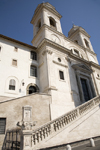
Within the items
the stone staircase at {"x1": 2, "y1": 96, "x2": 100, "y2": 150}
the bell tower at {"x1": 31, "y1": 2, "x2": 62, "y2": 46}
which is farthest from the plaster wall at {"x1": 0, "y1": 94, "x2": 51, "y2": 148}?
the bell tower at {"x1": 31, "y1": 2, "x2": 62, "y2": 46}

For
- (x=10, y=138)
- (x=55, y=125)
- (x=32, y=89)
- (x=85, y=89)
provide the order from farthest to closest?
(x=85, y=89) < (x=32, y=89) < (x=10, y=138) < (x=55, y=125)

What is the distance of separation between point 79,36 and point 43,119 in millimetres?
24984

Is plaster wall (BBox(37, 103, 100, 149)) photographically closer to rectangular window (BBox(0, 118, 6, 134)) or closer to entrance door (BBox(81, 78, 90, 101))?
rectangular window (BBox(0, 118, 6, 134))

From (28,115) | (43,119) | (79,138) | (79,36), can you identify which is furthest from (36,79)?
(79,36)

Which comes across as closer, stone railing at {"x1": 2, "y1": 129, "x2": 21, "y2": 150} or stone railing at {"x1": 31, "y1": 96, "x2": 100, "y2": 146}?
stone railing at {"x1": 31, "y1": 96, "x2": 100, "y2": 146}

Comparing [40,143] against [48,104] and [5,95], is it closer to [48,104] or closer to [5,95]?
[48,104]

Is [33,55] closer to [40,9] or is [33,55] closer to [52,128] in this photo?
[40,9]

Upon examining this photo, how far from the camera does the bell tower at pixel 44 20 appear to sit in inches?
788

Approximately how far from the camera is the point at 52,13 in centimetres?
2373

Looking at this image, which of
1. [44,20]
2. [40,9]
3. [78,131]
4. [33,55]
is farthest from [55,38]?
[78,131]

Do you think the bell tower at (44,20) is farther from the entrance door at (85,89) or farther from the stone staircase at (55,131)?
the stone staircase at (55,131)

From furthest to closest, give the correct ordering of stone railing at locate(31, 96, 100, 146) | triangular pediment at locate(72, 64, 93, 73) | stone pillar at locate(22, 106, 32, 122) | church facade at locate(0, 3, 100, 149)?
1. triangular pediment at locate(72, 64, 93, 73)
2. church facade at locate(0, 3, 100, 149)
3. stone pillar at locate(22, 106, 32, 122)
4. stone railing at locate(31, 96, 100, 146)

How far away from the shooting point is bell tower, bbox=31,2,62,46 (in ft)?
65.7

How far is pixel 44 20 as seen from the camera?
806 inches
